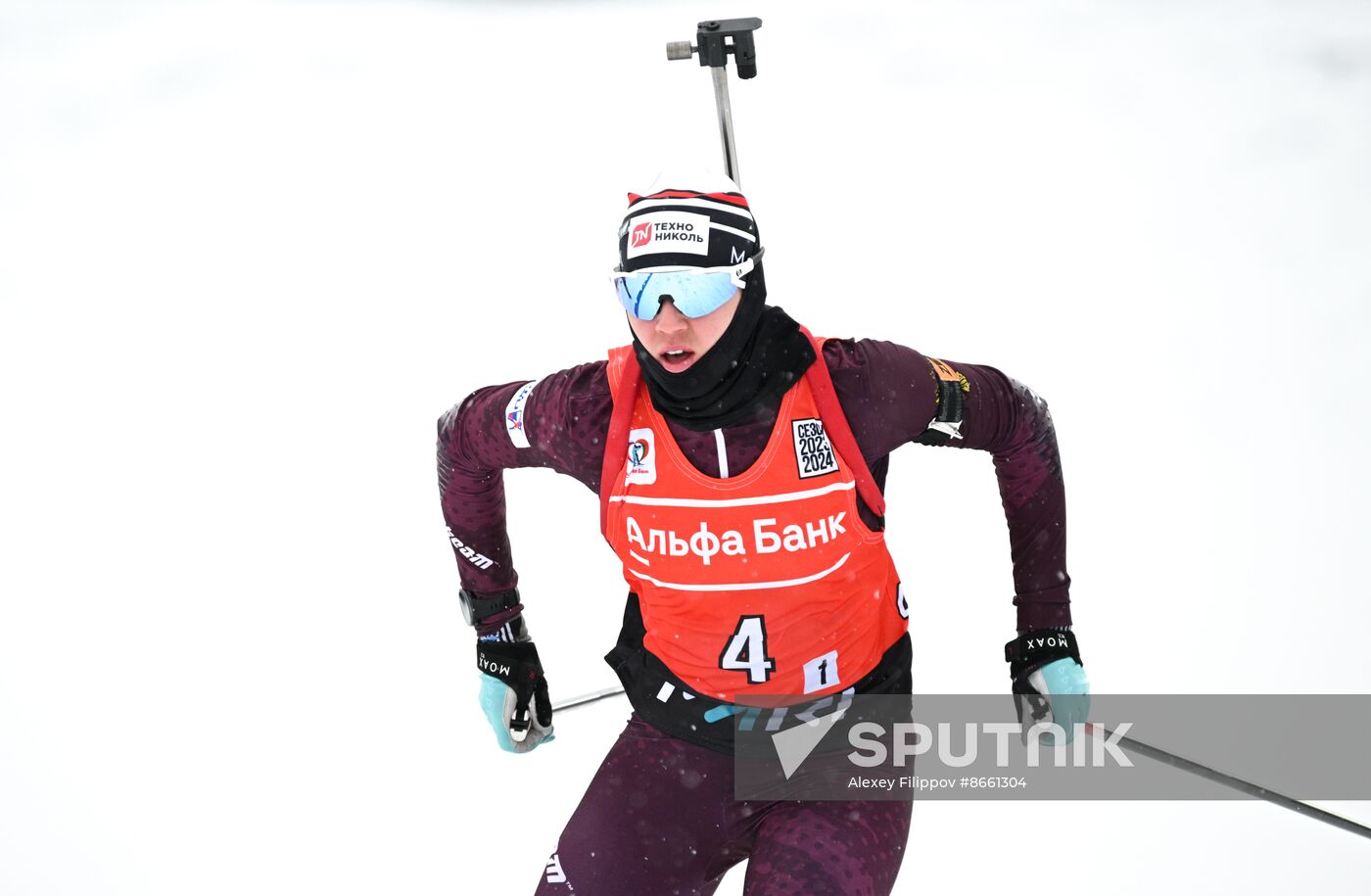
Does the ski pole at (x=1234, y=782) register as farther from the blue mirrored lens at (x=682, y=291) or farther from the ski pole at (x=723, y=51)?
the ski pole at (x=723, y=51)

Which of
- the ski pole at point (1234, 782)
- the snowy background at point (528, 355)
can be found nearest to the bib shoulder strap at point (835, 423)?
the ski pole at point (1234, 782)

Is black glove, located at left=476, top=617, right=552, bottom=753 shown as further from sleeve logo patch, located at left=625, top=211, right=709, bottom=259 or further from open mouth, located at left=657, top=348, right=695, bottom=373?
sleeve logo patch, located at left=625, top=211, right=709, bottom=259

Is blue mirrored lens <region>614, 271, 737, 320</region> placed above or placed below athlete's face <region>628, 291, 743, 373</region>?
above

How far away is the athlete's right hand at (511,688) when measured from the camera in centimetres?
316

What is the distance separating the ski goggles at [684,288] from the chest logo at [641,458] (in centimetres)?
26

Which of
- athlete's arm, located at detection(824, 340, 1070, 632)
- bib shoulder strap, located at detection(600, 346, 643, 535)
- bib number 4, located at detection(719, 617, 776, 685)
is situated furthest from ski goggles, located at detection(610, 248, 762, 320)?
bib number 4, located at detection(719, 617, 776, 685)

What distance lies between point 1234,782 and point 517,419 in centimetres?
184

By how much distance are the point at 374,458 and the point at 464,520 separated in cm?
233

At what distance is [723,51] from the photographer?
3.17 metres

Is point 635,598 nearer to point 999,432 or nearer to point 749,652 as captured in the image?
point 749,652

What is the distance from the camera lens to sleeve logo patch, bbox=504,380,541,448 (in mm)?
2809

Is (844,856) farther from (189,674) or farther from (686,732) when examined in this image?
(189,674)

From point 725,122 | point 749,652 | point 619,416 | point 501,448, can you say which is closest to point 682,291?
point 619,416

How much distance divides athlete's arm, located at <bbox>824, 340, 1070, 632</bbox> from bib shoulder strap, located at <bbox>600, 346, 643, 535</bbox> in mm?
401
